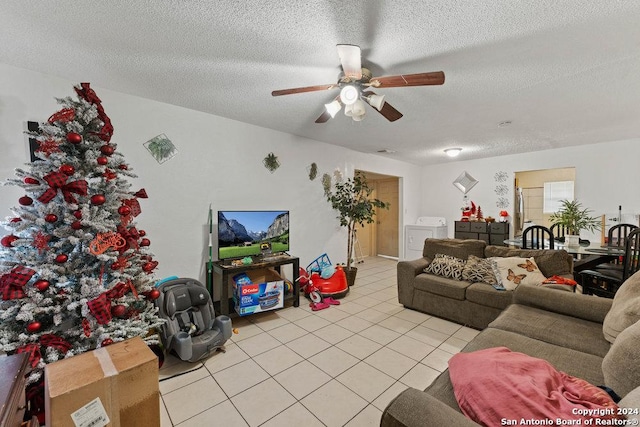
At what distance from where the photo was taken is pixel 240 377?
2006 millimetres

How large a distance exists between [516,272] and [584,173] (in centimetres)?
368

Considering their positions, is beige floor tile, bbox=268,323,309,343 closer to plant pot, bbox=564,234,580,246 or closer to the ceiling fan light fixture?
the ceiling fan light fixture

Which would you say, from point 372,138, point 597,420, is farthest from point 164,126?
point 597,420

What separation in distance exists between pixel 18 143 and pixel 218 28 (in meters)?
1.90

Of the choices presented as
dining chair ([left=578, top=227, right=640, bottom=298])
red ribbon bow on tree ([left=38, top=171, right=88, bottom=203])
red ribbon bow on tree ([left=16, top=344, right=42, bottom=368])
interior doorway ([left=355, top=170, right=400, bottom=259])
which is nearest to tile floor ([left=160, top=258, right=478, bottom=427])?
red ribbon bow on tree ([left=16, top=344, right=42, bottom=368])

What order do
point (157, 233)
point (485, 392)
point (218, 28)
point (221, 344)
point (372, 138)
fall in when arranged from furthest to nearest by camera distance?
point (372, 138) < point (157, 233) < point (221, 344) < point (218, 28) < point (485, 392)

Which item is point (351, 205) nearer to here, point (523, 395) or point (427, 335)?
point (427, 335)

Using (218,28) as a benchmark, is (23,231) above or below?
below

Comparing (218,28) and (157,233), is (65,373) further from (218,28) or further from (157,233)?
(218,28)

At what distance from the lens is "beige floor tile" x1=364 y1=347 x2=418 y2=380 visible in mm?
2057

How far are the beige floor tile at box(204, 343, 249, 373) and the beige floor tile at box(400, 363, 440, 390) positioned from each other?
1317mm

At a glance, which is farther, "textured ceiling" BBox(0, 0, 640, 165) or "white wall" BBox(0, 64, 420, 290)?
"white wall" BBox(0, 64, 420, 290)

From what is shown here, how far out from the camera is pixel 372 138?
4.16 m

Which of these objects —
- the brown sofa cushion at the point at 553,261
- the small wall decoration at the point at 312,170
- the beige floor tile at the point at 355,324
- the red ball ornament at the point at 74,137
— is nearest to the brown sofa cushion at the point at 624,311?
the brown sofa cushion at the point at 553,261
